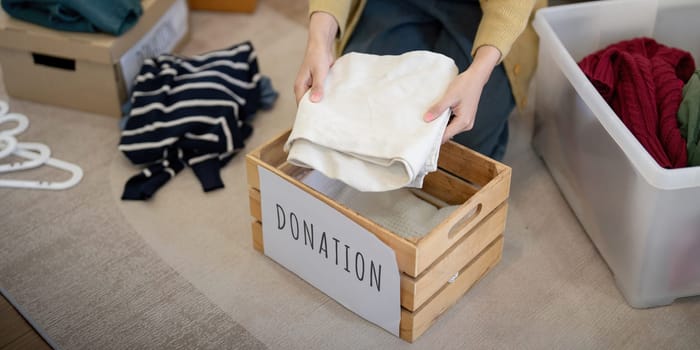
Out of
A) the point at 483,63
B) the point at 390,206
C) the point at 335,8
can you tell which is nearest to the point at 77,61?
the point at 335,8

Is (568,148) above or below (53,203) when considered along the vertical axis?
above

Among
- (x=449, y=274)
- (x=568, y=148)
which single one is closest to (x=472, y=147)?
(x=568, y=148)

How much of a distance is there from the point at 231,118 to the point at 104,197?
282 mm

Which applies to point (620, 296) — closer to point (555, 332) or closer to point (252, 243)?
point (555, 332)

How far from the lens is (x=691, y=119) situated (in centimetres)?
115

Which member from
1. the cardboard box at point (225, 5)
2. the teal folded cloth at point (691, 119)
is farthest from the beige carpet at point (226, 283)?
the cardboard box at point (225, 5)

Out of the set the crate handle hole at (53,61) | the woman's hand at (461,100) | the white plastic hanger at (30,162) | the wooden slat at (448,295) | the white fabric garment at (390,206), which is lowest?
the white plastic hanger at (30,162)

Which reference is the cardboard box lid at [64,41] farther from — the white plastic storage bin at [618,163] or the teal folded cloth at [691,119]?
the teal folded cloth at [691,119]

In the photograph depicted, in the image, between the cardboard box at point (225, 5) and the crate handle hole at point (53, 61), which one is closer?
the crate handle hole at point (53, 61)

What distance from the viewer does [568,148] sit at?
1.37 m

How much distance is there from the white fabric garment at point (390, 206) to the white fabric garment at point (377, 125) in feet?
0.53

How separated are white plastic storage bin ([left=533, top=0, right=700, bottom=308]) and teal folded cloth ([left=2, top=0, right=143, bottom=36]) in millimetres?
809

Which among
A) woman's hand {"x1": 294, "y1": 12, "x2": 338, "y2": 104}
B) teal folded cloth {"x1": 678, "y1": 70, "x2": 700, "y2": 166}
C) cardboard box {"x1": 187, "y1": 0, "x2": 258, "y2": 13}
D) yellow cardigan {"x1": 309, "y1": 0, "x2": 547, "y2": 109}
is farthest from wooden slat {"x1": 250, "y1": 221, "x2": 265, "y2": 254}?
cardboard box {"x1": 187, "y1": 0, "x2": 258, "y2": 13}

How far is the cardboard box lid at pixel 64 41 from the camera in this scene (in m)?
1.53
